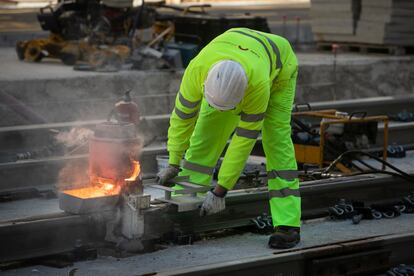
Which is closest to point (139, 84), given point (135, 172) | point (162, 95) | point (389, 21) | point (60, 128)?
point (162, 95)

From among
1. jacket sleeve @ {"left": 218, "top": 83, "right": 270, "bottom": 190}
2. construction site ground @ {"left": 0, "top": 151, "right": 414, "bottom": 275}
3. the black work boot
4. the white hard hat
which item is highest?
the white hard hat

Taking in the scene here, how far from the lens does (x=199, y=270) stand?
21.2ft

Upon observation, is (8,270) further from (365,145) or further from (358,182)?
(365,145)

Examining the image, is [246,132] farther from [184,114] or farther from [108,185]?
[108,185]

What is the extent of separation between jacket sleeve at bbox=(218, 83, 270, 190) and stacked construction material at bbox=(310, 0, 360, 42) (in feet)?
38.7

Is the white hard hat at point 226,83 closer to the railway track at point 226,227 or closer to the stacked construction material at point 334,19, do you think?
the railway track at point 226,227

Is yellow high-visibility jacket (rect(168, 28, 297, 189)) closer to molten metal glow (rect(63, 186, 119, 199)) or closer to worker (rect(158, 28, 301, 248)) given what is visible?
worker (rect(158, 28, 301, 248))

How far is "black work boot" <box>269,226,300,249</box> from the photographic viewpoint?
7.52 m

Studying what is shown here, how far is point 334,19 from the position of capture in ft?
62.5

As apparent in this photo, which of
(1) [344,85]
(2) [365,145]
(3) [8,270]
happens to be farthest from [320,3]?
(3) [8,270]

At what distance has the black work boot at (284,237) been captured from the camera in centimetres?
752

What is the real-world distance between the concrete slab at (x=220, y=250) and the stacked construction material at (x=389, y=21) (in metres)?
9.54

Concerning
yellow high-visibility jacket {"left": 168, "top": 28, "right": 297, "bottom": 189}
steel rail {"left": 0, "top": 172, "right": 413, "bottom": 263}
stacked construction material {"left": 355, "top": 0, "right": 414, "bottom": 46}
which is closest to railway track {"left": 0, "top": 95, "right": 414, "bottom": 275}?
steel rail {"left": 0, "top": 172, "right": 413, "bottom": 263}

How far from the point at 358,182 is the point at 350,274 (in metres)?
1.85
